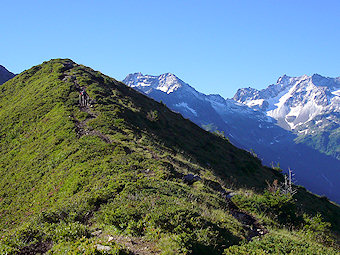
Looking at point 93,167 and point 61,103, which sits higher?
point 61,103

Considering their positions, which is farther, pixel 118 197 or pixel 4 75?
pixel 4 75

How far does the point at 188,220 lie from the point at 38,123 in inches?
1313

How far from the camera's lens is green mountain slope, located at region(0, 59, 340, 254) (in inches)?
409

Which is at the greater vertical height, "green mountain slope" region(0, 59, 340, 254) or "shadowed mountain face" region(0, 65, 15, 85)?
"shadowed mountain face" region(0, 65, 15, 85)

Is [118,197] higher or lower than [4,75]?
lower

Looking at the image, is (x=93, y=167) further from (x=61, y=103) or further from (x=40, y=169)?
(x=61, y=103)

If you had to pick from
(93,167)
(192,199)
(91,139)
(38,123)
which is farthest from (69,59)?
(192,199)

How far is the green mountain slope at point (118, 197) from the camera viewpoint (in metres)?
10.4

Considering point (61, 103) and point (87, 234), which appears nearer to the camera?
point (87, 234)

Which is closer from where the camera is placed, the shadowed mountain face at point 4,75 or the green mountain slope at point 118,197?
the green mountain slope at point 118,197

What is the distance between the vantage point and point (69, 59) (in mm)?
81250

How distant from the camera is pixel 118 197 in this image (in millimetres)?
14266

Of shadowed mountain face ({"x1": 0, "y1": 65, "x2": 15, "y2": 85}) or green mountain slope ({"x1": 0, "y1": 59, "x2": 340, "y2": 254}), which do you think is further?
shadowed mountain face ({"x1": 0, "y1": 65, "x2": 15, "y2": 85})

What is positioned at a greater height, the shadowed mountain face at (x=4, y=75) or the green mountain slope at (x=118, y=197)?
the shadowed mountain face at (x=4, y=75)
